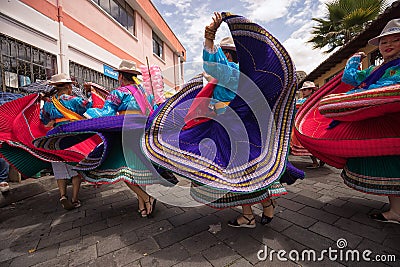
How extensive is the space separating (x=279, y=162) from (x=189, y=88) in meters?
1.03

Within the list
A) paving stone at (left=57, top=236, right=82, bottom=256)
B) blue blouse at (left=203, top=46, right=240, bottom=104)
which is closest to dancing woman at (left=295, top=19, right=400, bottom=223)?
blue blouse at (left=203, top=46, right=240, bottom=104)

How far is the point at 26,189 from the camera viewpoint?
3738mm

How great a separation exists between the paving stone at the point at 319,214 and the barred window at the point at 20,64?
647cm

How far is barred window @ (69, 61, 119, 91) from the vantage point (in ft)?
24.3

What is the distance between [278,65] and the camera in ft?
5.87

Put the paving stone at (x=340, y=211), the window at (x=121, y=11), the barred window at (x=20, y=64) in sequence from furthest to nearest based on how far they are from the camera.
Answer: the window at (x=121, y=11)
the barred window at (x=20, y=64)
the paving stone at (x=340, y=211)

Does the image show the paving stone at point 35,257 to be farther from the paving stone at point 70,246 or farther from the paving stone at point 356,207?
the paving stone at point 356,207

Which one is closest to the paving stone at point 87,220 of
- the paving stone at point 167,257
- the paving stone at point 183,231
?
the paving stone at point 183,231

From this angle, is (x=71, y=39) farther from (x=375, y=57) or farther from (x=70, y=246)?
(x=375, y=57)

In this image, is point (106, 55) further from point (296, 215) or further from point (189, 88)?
point (296, 215)

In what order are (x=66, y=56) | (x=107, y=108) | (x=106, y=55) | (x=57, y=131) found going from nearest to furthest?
1. (x=57, y=131)
2. (x=107, y=108)
3. (x=66, y=56)
4. (x=106, y=55)

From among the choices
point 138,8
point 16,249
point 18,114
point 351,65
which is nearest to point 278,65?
point 351,65

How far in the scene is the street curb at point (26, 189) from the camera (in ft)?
11.1

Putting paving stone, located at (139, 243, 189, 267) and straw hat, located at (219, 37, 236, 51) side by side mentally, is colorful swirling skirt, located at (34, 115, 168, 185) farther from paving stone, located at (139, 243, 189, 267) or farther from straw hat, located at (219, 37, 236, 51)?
straw hat, located at (219, 37, 236, 51)
